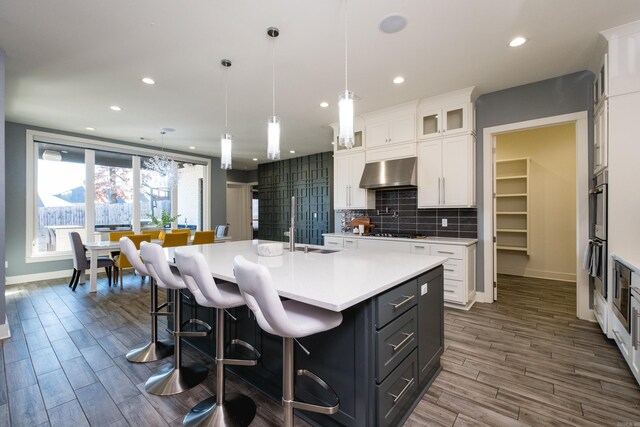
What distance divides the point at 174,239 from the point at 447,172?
4354mm

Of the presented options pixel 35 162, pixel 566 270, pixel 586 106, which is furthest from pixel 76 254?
pixel 566 270

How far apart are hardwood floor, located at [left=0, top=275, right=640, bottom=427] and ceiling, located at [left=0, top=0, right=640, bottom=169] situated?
109 inches

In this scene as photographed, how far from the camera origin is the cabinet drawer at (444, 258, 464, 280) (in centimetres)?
338

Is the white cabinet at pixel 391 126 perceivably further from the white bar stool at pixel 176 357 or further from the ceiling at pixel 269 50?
the white bar stool at pixel 176 357

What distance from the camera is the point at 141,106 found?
4.14 m

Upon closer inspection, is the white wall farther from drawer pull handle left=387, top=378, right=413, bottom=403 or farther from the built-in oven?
drawer pull handle left=387, top=378, right=413, bottom=403

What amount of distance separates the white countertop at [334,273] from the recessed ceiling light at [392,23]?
1.92m

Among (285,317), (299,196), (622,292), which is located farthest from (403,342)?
(299,196)

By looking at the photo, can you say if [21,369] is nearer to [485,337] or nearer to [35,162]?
[485,337]

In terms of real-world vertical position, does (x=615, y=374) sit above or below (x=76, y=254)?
below

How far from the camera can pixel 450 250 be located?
3.45m

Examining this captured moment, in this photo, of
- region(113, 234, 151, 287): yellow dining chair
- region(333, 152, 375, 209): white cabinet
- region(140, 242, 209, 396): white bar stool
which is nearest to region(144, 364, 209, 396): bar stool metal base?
region(140, 242, 209, 396): white bar stool

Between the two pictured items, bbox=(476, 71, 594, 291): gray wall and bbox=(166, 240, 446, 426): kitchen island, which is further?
bbox=(476, 71, 594, 291): gray wall

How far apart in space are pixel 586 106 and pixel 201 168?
25.2ft
